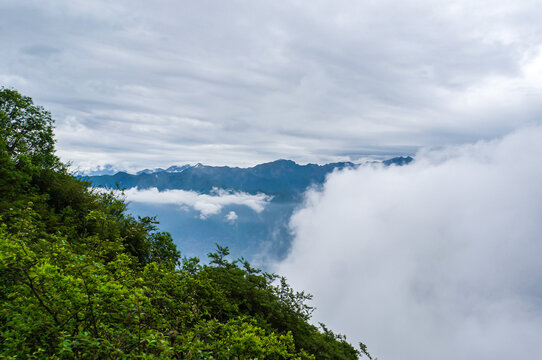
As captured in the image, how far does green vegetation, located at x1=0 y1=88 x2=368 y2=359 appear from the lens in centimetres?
676

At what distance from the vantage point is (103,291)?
7.60 m

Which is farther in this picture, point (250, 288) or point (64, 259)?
point (250, 288)

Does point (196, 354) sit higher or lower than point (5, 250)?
lower

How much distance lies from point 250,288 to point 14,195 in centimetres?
1976

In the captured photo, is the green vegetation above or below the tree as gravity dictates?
below

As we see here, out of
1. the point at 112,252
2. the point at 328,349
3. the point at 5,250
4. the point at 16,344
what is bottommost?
the point at 328,349

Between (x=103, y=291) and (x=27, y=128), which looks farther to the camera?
(x=27, y=128)

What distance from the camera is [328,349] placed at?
22734 millimetres

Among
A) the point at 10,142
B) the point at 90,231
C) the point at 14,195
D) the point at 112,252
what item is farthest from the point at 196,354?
the point at 10,142

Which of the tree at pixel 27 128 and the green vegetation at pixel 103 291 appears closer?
the green vegetation at pixel 103 291

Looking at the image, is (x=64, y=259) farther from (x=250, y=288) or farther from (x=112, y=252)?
(x=250, y=288)

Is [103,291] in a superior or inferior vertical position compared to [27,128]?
inferior

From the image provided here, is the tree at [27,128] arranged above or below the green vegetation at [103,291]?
above

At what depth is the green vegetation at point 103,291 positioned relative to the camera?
6.76m
